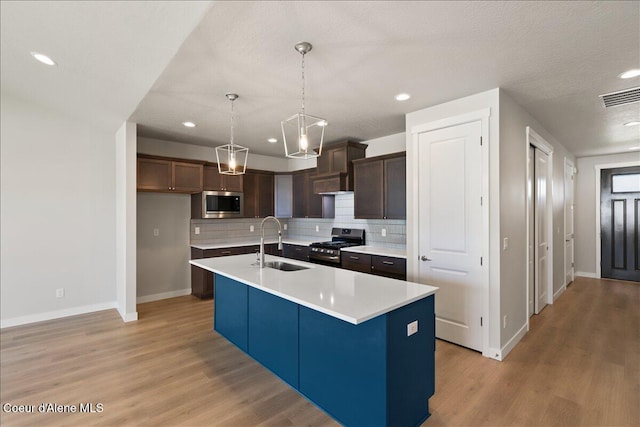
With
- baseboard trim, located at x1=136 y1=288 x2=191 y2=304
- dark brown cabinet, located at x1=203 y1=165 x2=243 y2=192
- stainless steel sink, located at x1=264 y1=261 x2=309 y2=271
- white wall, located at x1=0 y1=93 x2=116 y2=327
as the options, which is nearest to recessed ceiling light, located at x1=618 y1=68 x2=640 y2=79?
stainless steel sink, located at x1=264 y1=261 x2=309 y2=271

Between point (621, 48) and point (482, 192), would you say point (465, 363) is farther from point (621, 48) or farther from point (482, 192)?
point (621, 48)

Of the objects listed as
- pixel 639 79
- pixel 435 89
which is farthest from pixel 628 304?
pixel 435 89

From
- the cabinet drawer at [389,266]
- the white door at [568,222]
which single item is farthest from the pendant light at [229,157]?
the white door at [568,222]

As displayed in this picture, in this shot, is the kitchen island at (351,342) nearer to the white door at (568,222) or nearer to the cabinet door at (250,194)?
the cabinet door at (250,194)

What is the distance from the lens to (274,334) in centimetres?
248

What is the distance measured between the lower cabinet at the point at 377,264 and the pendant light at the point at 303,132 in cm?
154

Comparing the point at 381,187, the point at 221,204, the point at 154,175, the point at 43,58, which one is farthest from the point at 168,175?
the point at 381,187

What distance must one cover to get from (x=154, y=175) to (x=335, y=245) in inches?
114

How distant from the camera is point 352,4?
1716mm

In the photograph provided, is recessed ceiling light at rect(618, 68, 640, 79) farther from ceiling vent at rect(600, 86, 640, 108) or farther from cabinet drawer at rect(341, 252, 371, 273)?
cabinet drawer at rect(341, 252, 371, 273)

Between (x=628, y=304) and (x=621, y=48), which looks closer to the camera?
(x=621, y=48)

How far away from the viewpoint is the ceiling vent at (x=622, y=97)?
2924 mm

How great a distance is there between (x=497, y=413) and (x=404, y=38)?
104 inches

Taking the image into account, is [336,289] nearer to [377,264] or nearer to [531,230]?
[377,264]
